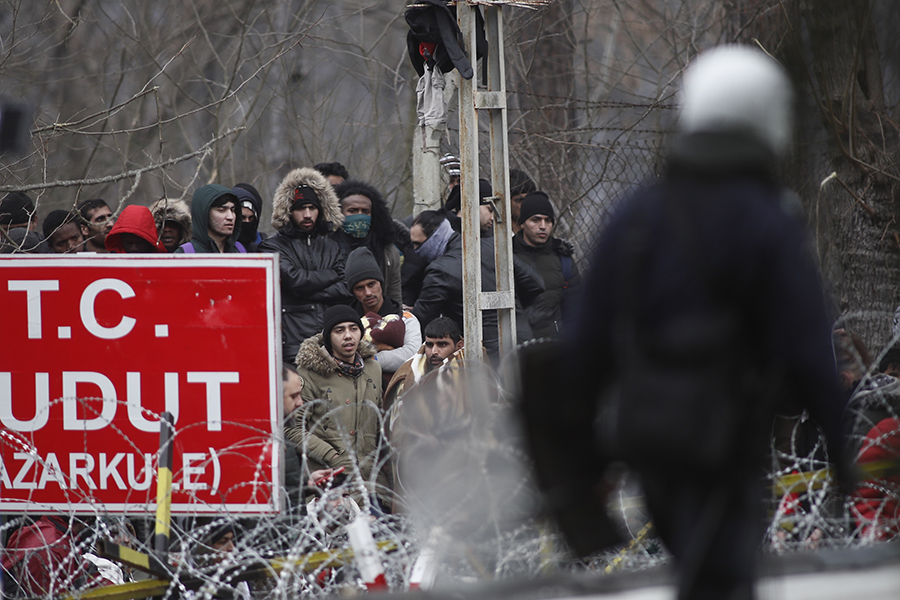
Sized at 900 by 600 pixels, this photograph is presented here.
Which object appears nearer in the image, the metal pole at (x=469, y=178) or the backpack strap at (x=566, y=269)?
the metal pole at (x=469, y=178)

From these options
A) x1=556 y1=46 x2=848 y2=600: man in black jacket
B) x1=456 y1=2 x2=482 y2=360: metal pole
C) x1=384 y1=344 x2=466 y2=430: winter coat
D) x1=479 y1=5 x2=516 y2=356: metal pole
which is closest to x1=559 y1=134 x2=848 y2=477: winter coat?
x1=556 y1=46 x2=848 y2=600: man in black jacket

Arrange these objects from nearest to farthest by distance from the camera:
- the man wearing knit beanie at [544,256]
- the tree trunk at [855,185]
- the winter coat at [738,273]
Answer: the winter coat at [738,273]
the tree trunk at [855,185]
the man wearing knit beanie at [544,256]

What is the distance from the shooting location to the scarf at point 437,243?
7.69 meters

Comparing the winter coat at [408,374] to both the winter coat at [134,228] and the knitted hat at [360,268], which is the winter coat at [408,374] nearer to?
the knitted hat at [360,268]

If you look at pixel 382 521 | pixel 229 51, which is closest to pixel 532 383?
pixel 382 521

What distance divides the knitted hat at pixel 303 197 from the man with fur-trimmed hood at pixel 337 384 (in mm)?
1164

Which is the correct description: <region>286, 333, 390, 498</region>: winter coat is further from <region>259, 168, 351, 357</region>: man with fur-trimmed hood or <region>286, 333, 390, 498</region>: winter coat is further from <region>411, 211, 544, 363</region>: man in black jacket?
<region>411, 211, 544, 363</region>: man in black jacket

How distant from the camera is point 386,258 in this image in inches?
286

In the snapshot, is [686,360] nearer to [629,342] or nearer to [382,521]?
[629,342]

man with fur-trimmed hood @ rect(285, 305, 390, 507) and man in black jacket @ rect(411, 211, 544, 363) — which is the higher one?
man in black jacket @ rect(411, 211, 544, 363)

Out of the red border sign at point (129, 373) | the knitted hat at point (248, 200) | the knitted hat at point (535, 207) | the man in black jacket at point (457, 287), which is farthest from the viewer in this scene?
the knitted hat at point (535, 207)

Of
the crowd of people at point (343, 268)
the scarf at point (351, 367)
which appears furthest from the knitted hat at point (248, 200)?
the scarf at point (351, 367)

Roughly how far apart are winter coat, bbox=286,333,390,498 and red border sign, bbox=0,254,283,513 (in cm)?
102

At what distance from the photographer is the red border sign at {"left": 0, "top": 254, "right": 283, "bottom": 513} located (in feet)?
12.8
